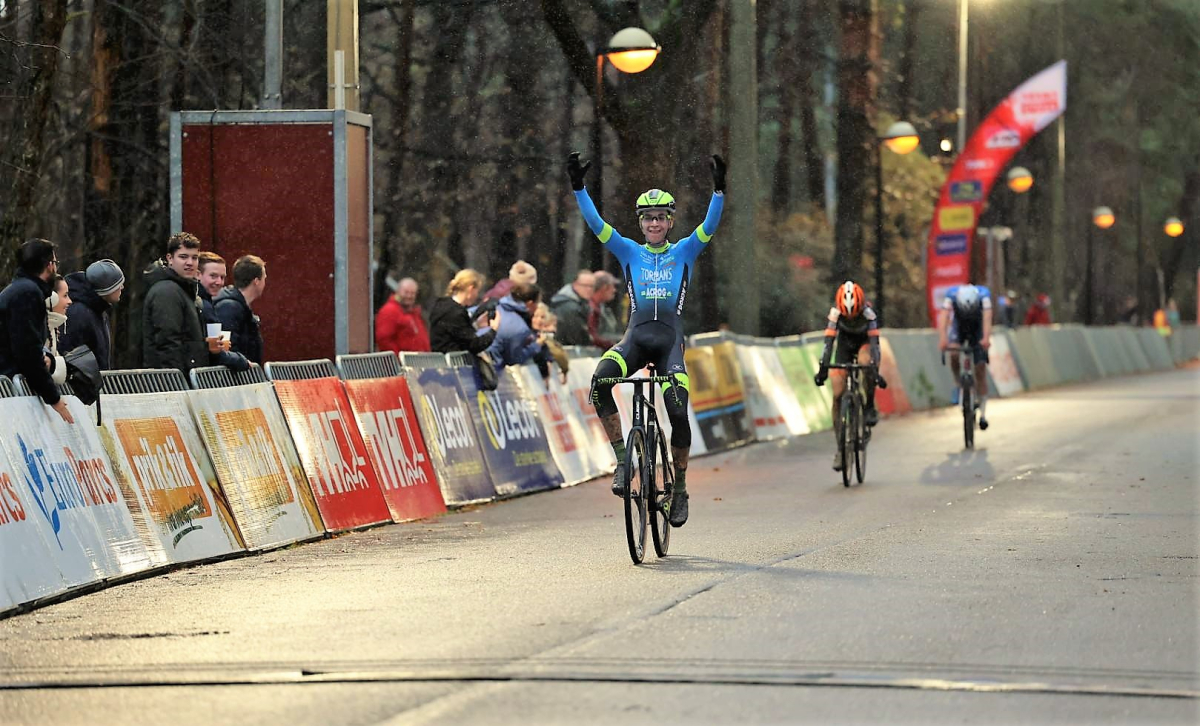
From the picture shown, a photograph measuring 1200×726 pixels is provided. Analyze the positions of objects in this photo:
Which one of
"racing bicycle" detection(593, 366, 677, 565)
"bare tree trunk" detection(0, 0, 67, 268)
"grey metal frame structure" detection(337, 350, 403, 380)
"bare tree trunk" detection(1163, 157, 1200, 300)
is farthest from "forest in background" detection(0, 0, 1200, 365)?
"bare tree trunk" detection(1163, 157, 1200, 300)

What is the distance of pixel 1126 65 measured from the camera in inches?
2532

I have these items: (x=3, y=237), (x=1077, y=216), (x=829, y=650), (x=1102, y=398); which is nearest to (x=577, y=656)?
(x=829, y=650)

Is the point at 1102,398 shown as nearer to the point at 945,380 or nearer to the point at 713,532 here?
the point at 945,380

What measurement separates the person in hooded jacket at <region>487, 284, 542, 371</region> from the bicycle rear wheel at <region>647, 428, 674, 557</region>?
5.99m

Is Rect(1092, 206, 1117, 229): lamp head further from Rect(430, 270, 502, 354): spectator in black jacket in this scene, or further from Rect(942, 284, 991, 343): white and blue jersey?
Rect(430, 270, 502, 354): spectator in black jacket

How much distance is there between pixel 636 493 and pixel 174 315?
3.53 meters

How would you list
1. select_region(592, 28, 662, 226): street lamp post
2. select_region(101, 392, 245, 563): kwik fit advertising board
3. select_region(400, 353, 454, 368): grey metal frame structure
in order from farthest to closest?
select_region(592, 28, 662, 226): street lamp post < select_region(400, 353, 454, 368): grey metal frame structure < select_region(101, 392, 245, 563): kwik fit advertising board

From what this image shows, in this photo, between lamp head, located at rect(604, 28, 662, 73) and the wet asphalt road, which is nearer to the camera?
the wet asphalt road

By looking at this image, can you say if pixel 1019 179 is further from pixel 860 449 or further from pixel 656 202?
pixel 656 202

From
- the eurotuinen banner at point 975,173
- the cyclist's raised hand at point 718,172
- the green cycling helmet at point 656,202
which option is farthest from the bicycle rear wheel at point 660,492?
the eurotuinen banner at point 975,173

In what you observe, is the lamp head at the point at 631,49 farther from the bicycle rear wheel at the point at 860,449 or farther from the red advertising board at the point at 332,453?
the red advertising board at the point at 332,453

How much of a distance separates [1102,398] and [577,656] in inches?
1122

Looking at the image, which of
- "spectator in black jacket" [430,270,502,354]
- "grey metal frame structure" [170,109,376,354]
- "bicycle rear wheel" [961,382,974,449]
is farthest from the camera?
"bicycle rear wheel" [961,382,974,449]

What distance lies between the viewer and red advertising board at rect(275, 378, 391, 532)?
1406 centimetres
